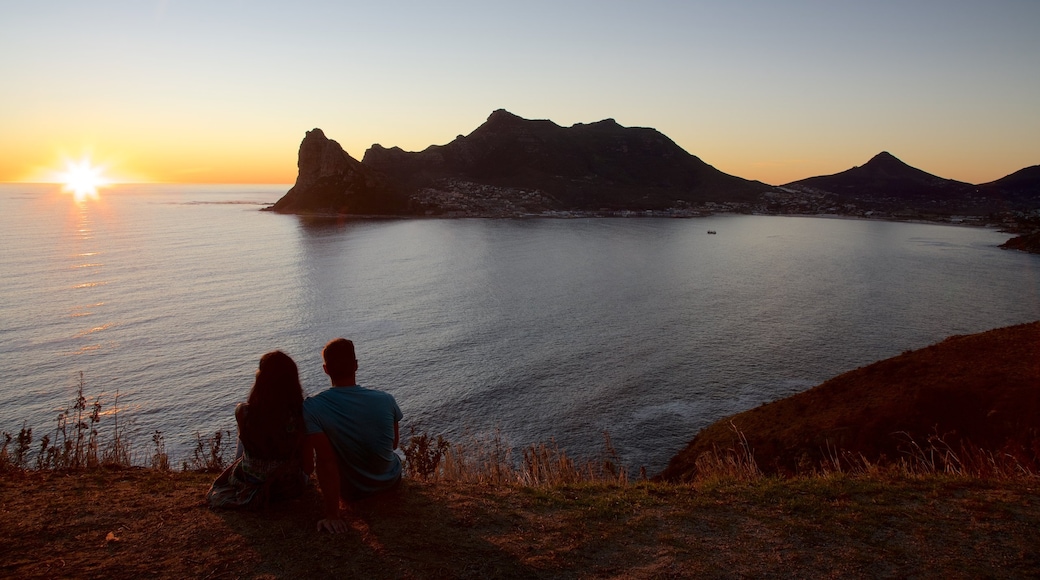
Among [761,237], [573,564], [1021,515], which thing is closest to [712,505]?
[573,564]

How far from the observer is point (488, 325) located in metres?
36.5

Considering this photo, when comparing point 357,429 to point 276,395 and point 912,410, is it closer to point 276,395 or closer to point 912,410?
point 276,395

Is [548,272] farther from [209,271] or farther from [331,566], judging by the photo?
[331,566]

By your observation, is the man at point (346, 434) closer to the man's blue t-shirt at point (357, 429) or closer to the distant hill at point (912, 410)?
the man's blue t-shirt at point (357, 429)

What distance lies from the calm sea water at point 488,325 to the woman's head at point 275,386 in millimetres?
14684

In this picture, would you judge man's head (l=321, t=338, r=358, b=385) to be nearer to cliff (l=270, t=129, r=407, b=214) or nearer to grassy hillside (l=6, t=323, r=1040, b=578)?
grassy hillside (l=6, t=323, r=1040, b=578)

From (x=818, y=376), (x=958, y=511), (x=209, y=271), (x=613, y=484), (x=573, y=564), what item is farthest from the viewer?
(x=209, y=271)

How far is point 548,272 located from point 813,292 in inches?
1023

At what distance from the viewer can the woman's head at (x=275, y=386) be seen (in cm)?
592

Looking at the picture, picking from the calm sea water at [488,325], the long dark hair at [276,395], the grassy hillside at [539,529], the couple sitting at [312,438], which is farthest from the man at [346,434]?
the calm sea water at [488,325]

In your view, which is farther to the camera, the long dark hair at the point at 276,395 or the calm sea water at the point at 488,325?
the calm sea water at the point at 488,325

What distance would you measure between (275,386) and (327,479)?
1.16 m

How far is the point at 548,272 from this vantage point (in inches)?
2447

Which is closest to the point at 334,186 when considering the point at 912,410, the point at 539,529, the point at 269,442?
the point at 912,410
